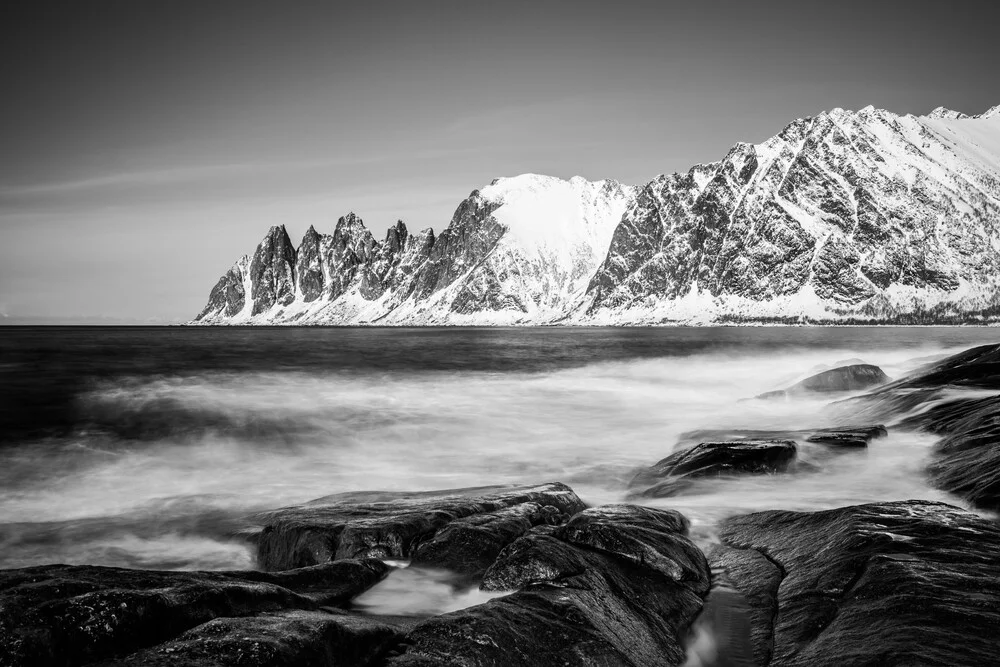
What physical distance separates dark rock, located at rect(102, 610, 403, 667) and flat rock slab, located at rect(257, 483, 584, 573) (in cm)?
301

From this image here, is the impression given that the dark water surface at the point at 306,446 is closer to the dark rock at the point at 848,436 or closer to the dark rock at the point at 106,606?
the dark rock at the point at 848,436

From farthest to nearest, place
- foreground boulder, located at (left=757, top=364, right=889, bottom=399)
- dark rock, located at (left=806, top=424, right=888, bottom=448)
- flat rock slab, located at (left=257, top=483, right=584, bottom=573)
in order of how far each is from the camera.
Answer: foreground boulder, located at (left=757, top=364, right=889, bottom=399), dark rock, located at (left=806, top=424, right=888, bottom=448), flat rock slab, located at (left=257, top=483, right=584, bottom=573)

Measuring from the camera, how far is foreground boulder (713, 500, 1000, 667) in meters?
5.51

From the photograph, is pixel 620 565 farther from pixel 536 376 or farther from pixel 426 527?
pixel 536 376

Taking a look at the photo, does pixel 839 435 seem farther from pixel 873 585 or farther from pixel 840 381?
pixel 840 381

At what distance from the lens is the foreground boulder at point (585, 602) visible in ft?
16.6

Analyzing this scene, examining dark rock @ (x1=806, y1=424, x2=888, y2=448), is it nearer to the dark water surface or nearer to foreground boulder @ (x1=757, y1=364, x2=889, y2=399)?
the dark water surface

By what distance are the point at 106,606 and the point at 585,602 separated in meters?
4.02

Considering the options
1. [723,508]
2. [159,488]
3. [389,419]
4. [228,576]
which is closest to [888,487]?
[723,508]

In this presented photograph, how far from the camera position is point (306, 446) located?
22.5 m

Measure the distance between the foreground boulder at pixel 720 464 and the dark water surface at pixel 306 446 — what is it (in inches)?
21.1

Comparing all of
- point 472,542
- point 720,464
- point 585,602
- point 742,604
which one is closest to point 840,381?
point 720,464

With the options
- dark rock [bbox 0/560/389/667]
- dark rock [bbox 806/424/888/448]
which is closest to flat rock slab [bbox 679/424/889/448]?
dark rock [bbox 806/424/888/448]

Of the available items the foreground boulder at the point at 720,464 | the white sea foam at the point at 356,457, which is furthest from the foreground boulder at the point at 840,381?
the foreground boulder at the point at 720,464
